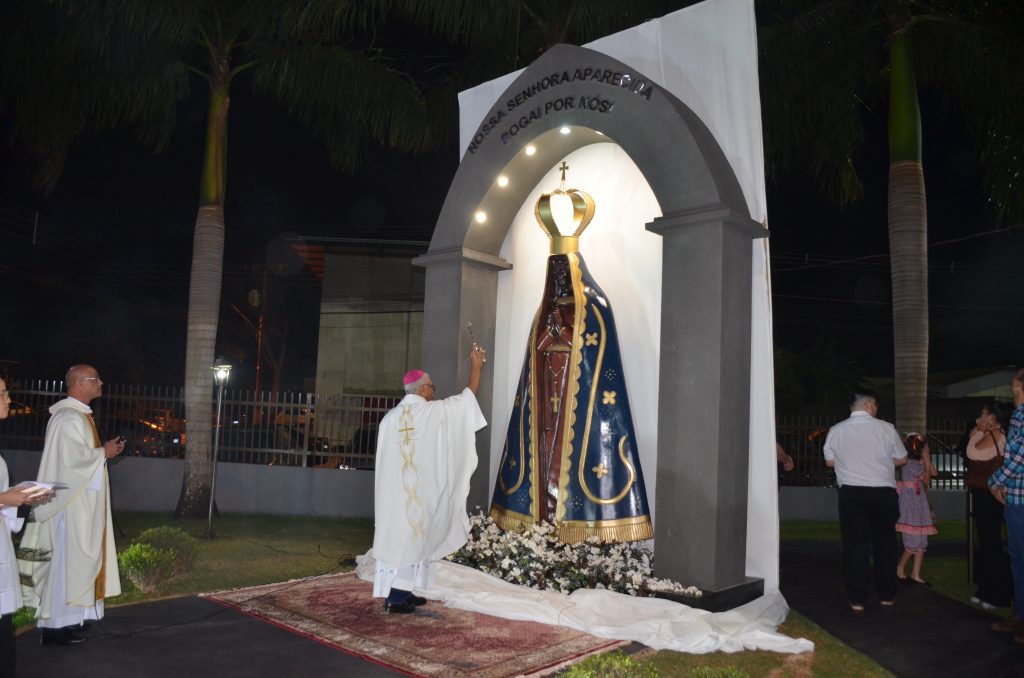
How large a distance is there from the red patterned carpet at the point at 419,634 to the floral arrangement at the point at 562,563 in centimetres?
66

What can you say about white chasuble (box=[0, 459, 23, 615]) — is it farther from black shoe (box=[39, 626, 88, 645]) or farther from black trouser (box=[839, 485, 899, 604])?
black trouser (box=[839, 485, 899, 604])

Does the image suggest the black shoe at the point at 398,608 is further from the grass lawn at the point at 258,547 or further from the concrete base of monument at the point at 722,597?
the concrete base of monument at the point at 722,597

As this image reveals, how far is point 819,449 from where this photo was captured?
1402 centimetres

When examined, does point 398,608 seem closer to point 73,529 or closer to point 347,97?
point 73,529

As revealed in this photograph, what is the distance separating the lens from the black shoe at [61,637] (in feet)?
17.8

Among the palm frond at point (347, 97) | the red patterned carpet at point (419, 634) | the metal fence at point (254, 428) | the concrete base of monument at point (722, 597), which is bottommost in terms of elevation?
the red patterned carpet at point (419, 634)

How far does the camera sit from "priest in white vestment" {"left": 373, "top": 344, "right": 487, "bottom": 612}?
6.47 metres

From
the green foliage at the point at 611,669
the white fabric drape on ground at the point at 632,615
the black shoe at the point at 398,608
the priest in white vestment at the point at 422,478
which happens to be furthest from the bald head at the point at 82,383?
the green foliage at the point at 611,669

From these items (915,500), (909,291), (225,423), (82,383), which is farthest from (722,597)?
(225,423)

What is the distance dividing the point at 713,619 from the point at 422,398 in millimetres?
2756

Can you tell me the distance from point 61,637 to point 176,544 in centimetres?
200

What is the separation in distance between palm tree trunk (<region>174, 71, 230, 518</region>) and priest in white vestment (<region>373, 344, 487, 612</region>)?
5501mm

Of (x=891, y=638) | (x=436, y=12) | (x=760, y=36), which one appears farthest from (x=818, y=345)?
(x=891, y=638)

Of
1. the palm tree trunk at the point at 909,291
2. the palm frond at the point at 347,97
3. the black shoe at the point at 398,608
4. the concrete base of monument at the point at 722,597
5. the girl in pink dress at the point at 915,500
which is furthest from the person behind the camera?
the palm frond at the point at 347,97
